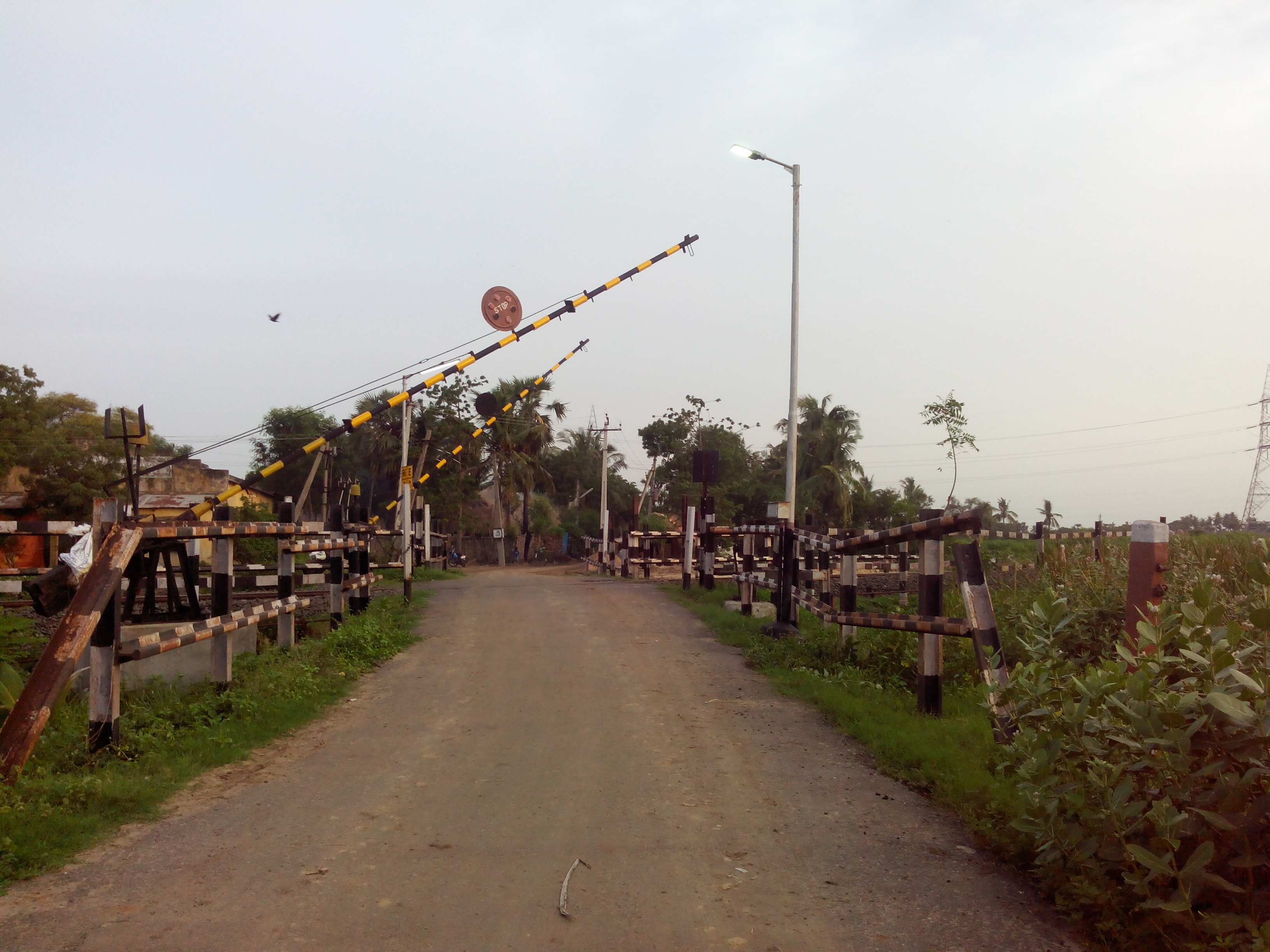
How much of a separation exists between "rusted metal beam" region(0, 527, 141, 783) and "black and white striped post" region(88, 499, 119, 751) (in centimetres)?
14

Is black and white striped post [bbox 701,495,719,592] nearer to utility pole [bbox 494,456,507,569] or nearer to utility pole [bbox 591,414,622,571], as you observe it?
utility pole [bbox 591,414,622,571]

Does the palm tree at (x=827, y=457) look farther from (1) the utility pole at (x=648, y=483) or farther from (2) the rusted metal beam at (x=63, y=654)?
(2) the rusted metal beam at (x=63, y=654)

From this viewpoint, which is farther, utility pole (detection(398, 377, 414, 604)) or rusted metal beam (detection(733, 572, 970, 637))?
utility pole (detection(398, 377, 414, 604))

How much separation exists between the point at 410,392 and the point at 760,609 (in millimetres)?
6356

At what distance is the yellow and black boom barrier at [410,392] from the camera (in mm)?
11406

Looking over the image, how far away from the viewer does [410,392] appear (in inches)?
574

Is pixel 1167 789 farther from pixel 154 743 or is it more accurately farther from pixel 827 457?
pixel 827 457

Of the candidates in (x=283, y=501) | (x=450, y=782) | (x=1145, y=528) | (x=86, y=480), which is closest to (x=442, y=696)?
(x=450, y=782)

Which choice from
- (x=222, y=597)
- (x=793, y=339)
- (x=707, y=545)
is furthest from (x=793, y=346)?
(x=222, y=597)

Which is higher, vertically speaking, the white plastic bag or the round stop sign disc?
the round stop sign disc

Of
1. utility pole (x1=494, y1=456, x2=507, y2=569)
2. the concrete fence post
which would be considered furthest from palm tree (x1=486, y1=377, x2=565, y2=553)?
the concrete fence post

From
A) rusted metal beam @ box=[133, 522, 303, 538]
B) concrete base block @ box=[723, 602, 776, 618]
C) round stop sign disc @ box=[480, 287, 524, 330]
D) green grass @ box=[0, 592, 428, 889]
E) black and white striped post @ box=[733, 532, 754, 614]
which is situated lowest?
green grass @ box=[0, 592, 428, 889]

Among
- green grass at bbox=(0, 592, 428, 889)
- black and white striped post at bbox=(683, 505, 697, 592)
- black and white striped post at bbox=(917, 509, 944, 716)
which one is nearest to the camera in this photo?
green grass at bbox=(0, 592, 428, 889)

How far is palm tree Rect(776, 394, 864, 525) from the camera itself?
158ft
